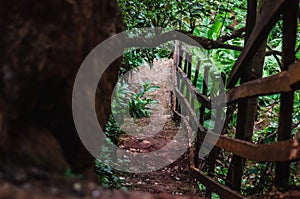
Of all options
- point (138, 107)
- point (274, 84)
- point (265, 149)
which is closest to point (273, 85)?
point (274, 84)

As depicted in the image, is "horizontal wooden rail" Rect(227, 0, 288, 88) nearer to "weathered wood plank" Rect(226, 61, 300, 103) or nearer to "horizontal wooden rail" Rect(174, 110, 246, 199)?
"weathered wood plank" Rect(226, 61, 300, 103)

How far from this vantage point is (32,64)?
145 centimetres

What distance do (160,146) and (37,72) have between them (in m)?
5.01

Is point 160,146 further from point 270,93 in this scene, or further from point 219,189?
point 270,93

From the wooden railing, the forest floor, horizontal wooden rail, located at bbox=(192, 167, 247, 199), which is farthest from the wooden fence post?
the forest floor

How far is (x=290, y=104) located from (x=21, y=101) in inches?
60.4

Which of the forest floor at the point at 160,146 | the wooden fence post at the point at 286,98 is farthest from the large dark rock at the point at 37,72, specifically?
the forest floor at the point at 160,146

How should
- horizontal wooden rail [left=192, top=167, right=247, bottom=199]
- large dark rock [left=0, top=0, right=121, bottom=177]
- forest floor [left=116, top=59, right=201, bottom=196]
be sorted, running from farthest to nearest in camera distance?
forest floor [left=116, top=59, right=201, bottom=196]
horizontal wooden rail [left=192, top=167, right=247, bottom=199]
large dark rock [left=0, top=0, right=121, bottom=177]

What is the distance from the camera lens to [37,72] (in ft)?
4.83

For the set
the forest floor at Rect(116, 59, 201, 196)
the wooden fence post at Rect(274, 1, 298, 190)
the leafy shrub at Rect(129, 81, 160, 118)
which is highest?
the wooden fence post at Rect(274, 1, 298, 190)

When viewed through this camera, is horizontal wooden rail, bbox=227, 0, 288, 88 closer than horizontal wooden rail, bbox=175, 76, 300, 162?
No

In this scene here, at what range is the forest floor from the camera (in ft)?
15.2

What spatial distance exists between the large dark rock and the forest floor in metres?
2.59

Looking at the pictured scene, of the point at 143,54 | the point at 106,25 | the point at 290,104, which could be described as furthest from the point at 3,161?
the point at 143,54
